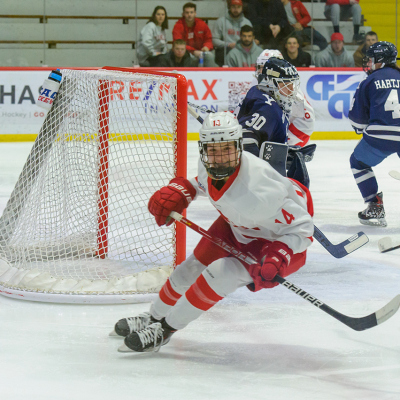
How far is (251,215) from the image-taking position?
77.8 inches

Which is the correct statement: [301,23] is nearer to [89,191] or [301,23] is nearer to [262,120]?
[262,120]

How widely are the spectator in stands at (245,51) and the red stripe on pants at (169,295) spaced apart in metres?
5.99

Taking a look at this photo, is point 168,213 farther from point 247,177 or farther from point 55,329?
point 55,329

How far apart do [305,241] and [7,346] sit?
3.30ft

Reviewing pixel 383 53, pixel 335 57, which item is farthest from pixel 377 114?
pixel 335 57

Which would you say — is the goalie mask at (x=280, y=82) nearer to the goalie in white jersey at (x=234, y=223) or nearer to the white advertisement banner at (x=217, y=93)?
the goalie in white jersey at (x=234, y=223)

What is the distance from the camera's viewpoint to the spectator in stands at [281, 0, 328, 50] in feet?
26.8

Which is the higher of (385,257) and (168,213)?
(168,213)

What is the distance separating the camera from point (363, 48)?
8.30m

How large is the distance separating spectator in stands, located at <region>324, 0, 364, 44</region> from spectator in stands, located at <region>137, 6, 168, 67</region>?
199 cm

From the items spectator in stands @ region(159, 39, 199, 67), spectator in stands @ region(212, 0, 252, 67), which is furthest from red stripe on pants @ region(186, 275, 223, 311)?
spectator in stands @ region(212, 0, 252, 67)

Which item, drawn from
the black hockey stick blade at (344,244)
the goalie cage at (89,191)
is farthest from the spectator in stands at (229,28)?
the black hockey stick blade at (344,244)

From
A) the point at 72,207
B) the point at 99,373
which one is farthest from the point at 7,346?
the point at 72,207

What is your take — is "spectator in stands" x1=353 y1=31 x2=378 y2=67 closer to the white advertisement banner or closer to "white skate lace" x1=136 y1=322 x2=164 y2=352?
the white advertisement banner
